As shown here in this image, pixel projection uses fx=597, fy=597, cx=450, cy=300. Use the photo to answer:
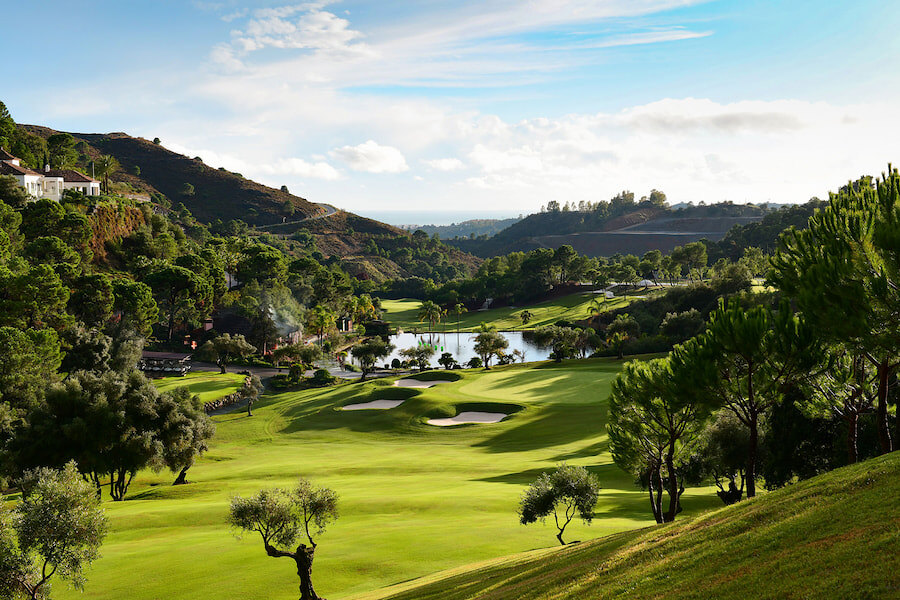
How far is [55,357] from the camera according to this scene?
57719 mm

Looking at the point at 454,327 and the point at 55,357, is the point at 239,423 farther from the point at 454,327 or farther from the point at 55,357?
the point at 454,327

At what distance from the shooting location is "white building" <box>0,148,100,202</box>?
99.4 metres

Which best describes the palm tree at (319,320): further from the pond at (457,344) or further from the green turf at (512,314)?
the green turf at (512,314)

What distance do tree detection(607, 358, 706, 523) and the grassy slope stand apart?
11.1ft

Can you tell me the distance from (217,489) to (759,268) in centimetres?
12147

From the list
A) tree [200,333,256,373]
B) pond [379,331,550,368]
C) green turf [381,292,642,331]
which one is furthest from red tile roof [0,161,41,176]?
green turf [381,292,642,331]

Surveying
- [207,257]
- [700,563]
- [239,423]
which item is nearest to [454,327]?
[207,257]

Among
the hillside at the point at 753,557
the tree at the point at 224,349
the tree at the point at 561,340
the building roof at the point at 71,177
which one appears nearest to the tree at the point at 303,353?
the tree at the point at 224,349

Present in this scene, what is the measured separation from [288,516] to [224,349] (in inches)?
2605

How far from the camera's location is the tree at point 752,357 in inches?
831

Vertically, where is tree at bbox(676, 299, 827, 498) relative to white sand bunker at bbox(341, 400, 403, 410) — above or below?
above

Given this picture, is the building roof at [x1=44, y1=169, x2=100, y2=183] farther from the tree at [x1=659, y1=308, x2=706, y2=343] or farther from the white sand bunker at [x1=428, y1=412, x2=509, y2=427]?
the tree at [x1=659, y1=308, x2=706, y2=343]

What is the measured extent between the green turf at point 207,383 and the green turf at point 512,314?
234 feet

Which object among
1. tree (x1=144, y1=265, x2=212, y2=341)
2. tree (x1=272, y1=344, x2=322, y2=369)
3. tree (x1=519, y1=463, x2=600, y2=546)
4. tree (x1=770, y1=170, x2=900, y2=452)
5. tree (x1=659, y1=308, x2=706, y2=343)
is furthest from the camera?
tree (x1=144, y1=265, x2=212, y2=341)
